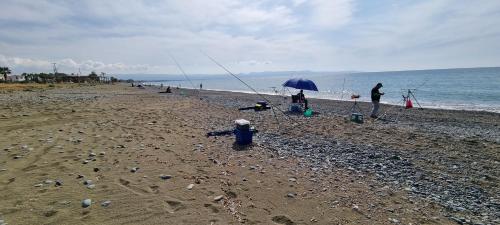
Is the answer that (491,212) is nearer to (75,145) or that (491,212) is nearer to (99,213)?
(99,213)

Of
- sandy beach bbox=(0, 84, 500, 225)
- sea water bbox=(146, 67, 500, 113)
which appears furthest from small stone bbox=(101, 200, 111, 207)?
sea water bbox=(146, 67, 500, 113)

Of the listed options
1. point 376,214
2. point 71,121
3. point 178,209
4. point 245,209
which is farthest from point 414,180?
point 71,121

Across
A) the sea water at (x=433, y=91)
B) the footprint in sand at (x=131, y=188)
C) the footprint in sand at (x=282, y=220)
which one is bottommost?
the footprint in sand at (x=282, y=220)

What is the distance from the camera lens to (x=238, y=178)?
6.29 meters

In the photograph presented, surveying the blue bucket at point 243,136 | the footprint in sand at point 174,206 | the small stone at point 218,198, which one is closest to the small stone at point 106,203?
the footprint in sand at point 174,206

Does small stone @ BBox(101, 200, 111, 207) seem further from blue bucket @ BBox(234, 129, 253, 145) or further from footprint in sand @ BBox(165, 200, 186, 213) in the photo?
blue bucket @ BBox(234, 129, 253, 145)

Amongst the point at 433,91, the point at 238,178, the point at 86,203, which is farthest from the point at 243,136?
the point at 433,91

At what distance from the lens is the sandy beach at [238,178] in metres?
4.64

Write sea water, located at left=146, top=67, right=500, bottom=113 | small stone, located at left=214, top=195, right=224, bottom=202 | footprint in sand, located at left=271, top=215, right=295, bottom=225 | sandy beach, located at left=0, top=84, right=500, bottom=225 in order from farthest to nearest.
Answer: sea water, located at left=146, top=67, right=500, bottom=113, small stone, located at left=214, top=195, right=224, bottom=202, sandy beach, located at left=0, top=84, right=500, bottom=225, footprint in sand, located at left=271, top=215, right=295, bottom=225

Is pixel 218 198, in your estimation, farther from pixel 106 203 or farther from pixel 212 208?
pixel 106 203

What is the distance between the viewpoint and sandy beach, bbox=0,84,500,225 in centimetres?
464

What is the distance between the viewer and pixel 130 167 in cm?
662

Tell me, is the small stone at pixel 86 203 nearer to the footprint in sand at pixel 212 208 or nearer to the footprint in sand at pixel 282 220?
the footprint in sand at pixel 212 208

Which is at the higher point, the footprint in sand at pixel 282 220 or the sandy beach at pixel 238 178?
the sandy beach at pixel 238 178
